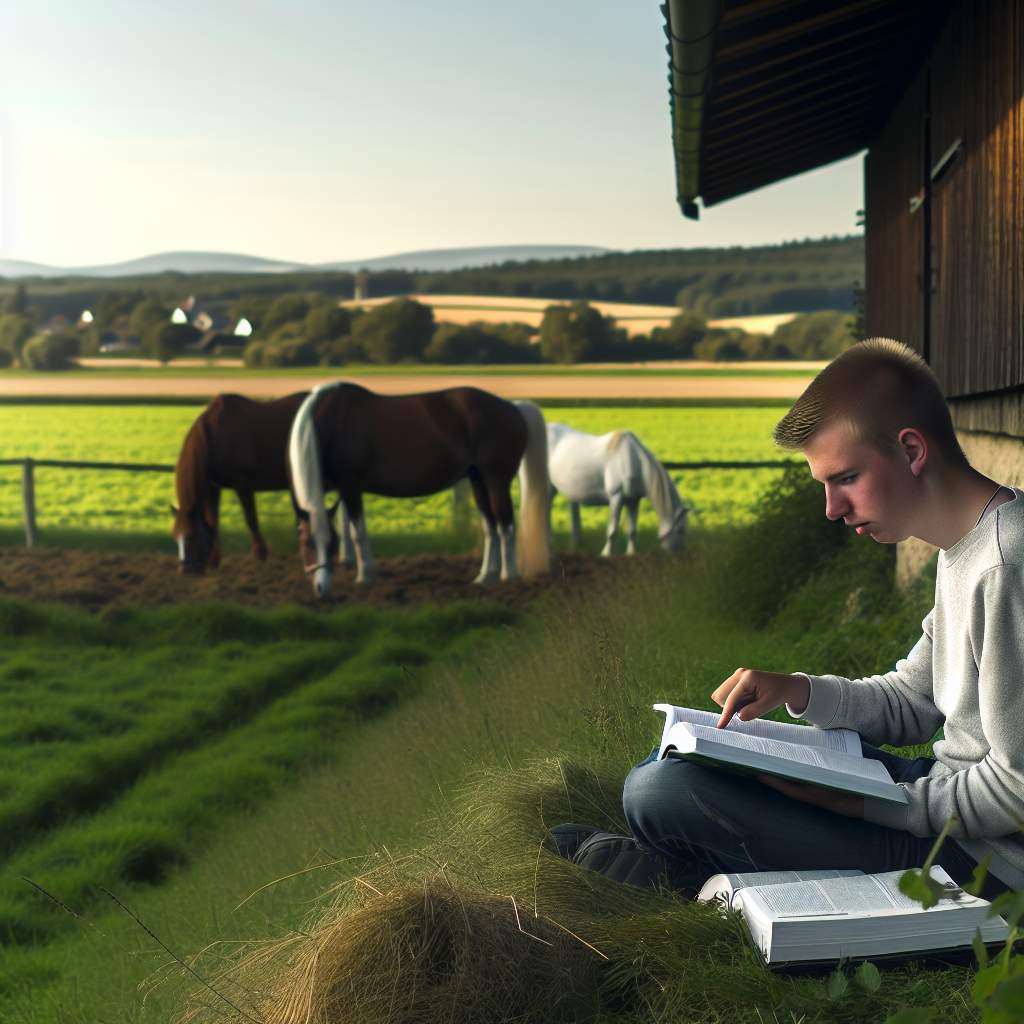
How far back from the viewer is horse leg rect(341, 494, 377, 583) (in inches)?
571

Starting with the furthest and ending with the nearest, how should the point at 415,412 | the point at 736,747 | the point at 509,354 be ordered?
the point at 509,354 < the point at 415,412 < the point at 736,747

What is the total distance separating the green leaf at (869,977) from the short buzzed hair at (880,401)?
0.97 meters

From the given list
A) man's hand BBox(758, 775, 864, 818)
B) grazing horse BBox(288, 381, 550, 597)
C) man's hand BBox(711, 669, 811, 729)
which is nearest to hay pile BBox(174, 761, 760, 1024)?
man's hand BBox(758, 775, 864, 818)

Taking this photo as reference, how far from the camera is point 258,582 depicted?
1511cm

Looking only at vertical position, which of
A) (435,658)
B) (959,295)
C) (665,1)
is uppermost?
(665,1)

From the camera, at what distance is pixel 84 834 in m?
7.00

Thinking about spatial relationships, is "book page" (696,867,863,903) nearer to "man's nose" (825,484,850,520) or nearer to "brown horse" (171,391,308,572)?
"man's nose" (825,484,850,520)

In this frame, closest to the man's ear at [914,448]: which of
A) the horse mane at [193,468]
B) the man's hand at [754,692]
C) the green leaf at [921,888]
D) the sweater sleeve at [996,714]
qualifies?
the sweater sleeve at [996,714]

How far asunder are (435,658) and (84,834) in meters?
4.84

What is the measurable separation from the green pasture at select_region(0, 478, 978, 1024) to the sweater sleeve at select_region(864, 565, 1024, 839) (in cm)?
35

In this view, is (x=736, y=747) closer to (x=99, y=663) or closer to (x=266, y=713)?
(x=266, y=713)

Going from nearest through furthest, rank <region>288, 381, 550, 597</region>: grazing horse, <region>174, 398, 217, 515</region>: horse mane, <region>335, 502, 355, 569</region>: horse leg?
<region>288, 381, 550, 597</region>: grazing horse, <region>335, 502, 355, 569</region>: horse leg, <region>174, 398, 217, 515</region>: horse mane

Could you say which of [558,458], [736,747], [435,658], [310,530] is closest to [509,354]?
[558,458]

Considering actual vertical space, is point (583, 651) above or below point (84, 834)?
above
